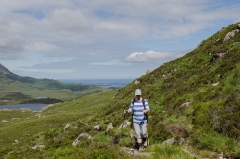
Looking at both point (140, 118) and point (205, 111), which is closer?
point (140, 118)

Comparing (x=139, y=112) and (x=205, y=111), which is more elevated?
(x=139, y=112)

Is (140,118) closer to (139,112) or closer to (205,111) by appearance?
(139,112)

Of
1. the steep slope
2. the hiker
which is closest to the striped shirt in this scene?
the hiker

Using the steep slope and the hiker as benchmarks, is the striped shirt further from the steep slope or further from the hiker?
the steep slope

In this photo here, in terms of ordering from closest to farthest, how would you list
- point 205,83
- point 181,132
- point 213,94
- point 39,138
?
point 181,132, point 213,94, point 205,83, point 39,138

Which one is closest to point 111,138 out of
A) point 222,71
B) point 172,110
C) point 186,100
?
point 172,110

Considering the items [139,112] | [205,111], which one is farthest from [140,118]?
[205,111]

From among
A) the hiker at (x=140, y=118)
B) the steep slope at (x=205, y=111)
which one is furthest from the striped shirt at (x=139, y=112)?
the steep slope at (x=205, y=111)

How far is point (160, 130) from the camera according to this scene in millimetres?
15977

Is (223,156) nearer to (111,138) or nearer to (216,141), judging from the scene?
(216,141)

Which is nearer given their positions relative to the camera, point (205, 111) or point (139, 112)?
point (139, 112)

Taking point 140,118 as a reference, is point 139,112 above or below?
above

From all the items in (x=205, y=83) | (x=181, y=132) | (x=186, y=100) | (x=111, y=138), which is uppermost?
(x=205, y=83)

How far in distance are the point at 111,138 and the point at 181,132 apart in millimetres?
6045
